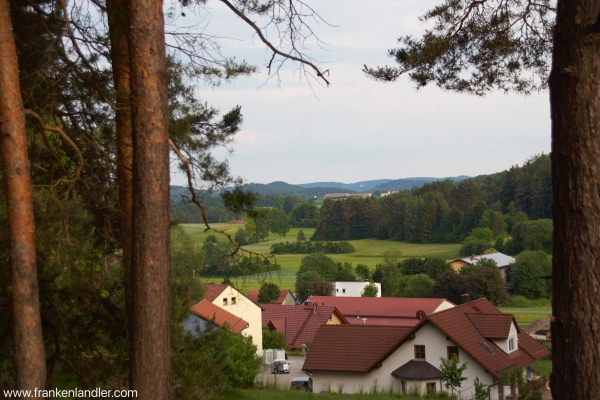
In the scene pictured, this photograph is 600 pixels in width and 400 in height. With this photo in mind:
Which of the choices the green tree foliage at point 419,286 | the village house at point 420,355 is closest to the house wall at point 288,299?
the green tree foliage at point 419,286

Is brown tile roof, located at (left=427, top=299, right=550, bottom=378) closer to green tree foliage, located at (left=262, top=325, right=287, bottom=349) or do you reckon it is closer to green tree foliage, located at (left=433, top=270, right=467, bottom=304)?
green tree foliage, located at (left=262, top=325, right=287, bottom=349)

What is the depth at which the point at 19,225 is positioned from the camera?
4.57m

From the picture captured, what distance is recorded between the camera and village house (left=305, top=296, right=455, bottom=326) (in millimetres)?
39075

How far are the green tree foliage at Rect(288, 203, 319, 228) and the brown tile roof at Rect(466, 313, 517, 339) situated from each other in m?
69.9

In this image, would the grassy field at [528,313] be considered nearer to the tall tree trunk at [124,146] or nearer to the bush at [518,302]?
the bush at [518,302]

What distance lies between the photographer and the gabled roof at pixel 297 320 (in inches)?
1353

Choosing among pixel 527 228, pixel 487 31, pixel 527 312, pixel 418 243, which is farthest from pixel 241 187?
pixel 418 243

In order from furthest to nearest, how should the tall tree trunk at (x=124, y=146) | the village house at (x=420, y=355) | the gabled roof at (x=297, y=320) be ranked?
the gabled roof at (x=297, y=320), the village house at (x=420, y=355), the tall tree trunk at (x=124, y=146)

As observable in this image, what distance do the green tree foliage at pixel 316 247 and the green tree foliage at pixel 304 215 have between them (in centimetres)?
715

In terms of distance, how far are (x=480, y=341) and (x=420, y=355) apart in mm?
2012

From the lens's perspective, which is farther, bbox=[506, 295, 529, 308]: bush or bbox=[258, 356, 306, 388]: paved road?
bbox=[506, 295, 529, 308]: bush

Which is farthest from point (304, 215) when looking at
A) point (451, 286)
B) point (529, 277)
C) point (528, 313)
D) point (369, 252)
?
point (528, 313)

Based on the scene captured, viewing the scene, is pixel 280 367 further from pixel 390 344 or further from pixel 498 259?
pixel 498 259

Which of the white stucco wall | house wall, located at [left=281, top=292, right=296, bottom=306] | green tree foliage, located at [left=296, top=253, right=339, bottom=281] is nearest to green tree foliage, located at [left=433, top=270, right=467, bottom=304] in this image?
the white stucco wall
